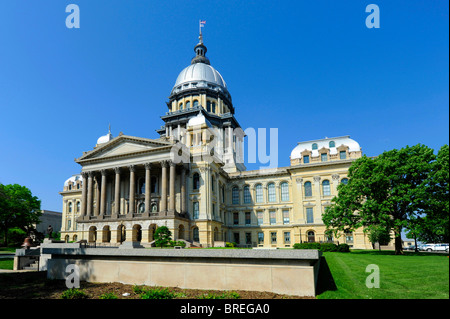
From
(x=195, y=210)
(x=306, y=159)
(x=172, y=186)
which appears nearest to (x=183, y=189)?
(x=172, y=186)

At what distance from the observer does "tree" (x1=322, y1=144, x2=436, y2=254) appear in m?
30.2

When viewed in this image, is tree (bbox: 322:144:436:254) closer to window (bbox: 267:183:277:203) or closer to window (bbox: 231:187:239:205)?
window (bbox: 267:183:277:203)

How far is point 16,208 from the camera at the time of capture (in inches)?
2274

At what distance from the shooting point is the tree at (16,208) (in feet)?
182

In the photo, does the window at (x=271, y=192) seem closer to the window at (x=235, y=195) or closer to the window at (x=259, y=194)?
the window at (x=259, y=194)

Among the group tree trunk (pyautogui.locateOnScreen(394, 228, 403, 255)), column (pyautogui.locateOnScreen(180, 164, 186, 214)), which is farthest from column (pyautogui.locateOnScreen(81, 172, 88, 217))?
tree trunk (pyautogui.locateOnScreen(394, 228, 403, 255))

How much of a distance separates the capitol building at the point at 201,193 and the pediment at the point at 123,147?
181 millimetres

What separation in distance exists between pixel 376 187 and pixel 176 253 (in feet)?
90.4

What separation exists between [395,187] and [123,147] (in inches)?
1688

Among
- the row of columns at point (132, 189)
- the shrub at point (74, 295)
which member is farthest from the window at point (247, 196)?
the shrub at point (74, 295)

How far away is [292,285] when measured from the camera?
10.8m

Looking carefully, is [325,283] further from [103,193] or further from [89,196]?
[89,196]

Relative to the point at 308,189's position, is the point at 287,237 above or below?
below
